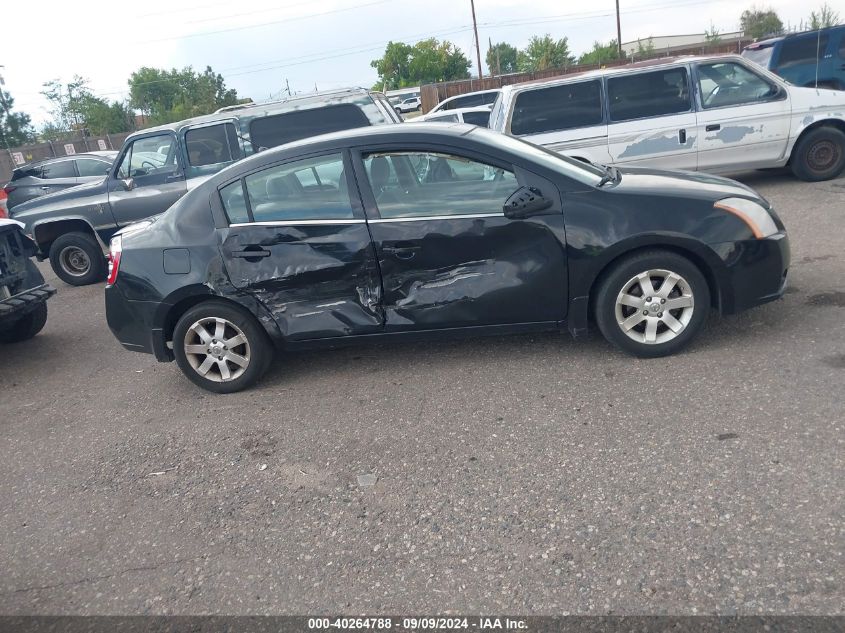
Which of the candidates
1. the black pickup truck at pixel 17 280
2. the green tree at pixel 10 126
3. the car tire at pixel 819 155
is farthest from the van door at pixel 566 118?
the green tree at pixel 10 126

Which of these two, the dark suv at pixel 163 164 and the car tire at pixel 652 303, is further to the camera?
the dark suv at pixel 163 164

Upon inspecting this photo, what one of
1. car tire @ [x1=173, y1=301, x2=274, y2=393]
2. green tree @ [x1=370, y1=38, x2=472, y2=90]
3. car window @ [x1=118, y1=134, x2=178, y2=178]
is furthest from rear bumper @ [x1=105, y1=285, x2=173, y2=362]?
green tree @ [x1=370, y1=38, x2=472, y2=90]

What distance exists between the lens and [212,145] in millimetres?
8422

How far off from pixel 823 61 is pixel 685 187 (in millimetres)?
9596

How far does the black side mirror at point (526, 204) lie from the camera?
4.12m

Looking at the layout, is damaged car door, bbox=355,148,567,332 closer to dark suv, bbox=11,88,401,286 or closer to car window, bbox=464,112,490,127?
dark suv, bbox=11,88,401,286

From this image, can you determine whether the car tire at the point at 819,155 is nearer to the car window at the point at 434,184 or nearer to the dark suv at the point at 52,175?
the car window at the point at 434,184

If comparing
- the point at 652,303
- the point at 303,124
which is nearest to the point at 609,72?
the point at 303,124

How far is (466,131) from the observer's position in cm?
450

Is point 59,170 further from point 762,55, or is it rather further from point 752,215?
point 762,55

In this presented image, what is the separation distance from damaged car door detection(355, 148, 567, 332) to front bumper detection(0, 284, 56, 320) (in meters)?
3.74

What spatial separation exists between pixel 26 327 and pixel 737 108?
340 inches

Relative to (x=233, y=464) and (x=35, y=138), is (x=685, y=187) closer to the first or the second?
(x=233, y=464)

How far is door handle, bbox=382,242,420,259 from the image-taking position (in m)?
4.27
